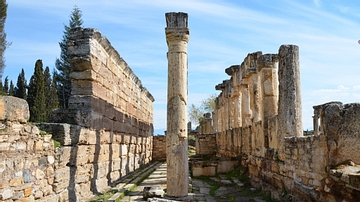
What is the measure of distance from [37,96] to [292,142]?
2272cm

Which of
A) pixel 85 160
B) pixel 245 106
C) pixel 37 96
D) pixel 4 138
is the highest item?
pixel 37 96

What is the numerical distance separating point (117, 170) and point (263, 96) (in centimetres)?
558

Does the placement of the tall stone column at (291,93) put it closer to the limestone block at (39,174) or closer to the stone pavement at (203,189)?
the stone pavement at (203,189)

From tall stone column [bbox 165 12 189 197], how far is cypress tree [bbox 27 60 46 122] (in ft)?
66.6

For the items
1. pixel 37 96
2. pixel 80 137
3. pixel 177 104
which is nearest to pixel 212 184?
pixel 177 104

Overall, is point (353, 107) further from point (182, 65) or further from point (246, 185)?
point (246, 185)

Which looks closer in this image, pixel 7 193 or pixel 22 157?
pixel 7 193

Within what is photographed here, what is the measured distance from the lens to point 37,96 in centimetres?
2781

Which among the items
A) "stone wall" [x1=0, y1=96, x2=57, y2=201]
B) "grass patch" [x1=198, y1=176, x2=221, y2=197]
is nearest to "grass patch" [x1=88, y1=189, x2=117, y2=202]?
"stone wall" [x1=0, y1=96, x2=57, y2=201]

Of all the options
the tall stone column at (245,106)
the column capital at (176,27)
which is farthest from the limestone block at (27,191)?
the tall stone column at (245,106)

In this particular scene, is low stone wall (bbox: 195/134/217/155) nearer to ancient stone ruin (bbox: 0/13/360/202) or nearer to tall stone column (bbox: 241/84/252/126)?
tall stone column (bbox: 241/84/252/126)

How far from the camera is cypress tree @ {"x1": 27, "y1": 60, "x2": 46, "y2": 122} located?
1085 inches

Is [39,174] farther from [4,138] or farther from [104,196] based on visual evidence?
[104,196]

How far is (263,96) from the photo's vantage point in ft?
42.2
